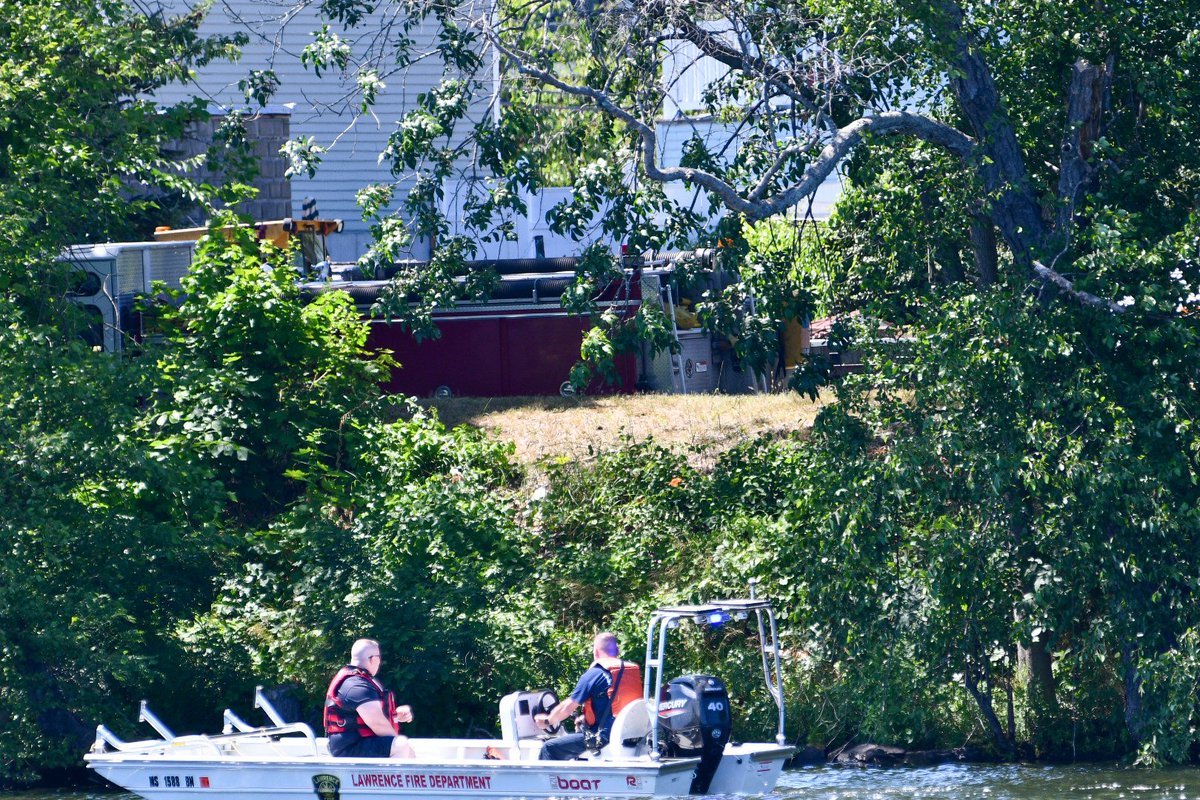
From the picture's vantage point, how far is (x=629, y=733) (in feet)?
39.2

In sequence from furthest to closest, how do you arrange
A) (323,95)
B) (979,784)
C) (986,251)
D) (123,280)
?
(323,95) → (123,280) → (986,251) → (979,784)

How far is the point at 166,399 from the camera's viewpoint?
59.9ft

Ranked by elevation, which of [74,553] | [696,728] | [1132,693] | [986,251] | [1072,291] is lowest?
[1132,693]

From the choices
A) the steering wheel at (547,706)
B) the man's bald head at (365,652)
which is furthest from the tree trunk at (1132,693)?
the man's bald head at (365,652)

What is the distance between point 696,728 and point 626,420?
9.53m

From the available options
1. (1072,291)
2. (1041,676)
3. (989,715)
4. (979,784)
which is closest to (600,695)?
(979,784)

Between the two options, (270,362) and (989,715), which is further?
(270,362)

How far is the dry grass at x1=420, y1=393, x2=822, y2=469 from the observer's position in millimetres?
20578

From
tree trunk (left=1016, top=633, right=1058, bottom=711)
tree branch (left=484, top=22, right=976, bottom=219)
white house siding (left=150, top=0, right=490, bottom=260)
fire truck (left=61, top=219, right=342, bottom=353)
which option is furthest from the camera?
white house siding (left=150, top=0, right=490, bottom=260)

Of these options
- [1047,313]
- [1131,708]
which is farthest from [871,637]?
[1047,313]

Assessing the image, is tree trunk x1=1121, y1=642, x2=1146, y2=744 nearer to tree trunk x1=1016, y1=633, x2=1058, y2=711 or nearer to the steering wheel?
tree trunk x1=1016, y1=633, x2=1058, y2=711

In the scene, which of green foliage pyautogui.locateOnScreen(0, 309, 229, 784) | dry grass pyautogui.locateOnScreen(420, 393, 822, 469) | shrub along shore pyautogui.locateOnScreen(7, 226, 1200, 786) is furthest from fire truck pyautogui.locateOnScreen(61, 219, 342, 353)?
green foliage pyautogui.locateOnScreen(0, 309, 229, 784)

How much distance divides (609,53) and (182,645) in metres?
7.55

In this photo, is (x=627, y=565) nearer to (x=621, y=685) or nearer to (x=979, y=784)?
(x=979, y=784)
